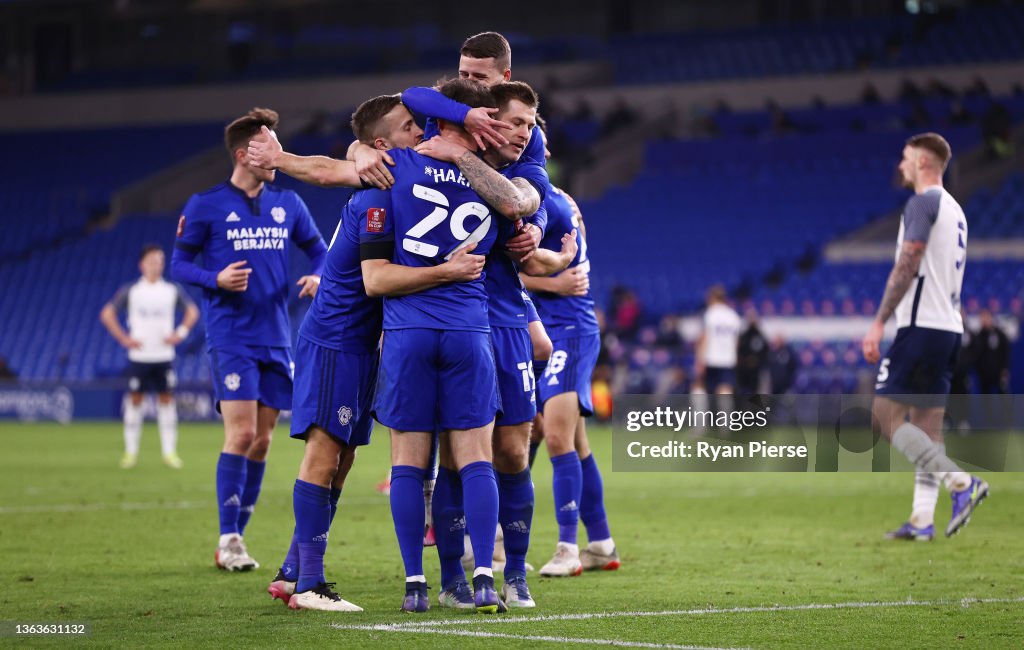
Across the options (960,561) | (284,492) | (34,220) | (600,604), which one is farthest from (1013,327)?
(34,220)

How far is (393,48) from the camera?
3869cm

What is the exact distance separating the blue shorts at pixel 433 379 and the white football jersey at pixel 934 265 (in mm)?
4200

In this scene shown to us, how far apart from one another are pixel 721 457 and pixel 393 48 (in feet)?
77.2

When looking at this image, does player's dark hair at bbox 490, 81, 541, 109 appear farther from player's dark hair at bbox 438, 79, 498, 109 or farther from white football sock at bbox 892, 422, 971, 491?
white football sock at bbox 892, 422, 971, 491

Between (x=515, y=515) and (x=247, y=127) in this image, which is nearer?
(x=515, y=515)

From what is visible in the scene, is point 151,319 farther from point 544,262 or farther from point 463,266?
point 463,266

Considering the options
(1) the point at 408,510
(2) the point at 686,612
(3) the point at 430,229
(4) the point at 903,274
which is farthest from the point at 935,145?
(1) the point at 408,510

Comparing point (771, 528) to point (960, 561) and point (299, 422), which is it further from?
point (299, 422)

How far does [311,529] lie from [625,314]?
786 inches

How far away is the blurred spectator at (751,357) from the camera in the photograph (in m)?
22.7

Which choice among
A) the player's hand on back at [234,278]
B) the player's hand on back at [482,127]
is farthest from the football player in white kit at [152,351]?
the player's hand on back at [482,127]

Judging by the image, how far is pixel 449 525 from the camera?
6273mm

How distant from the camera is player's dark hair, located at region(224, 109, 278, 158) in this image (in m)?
7.69

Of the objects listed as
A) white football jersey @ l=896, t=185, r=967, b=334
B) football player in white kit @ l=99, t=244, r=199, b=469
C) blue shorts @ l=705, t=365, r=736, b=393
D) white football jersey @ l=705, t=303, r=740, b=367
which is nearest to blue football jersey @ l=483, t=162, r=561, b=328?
white football jersey @ l=896, t=185, r=967, b=334
